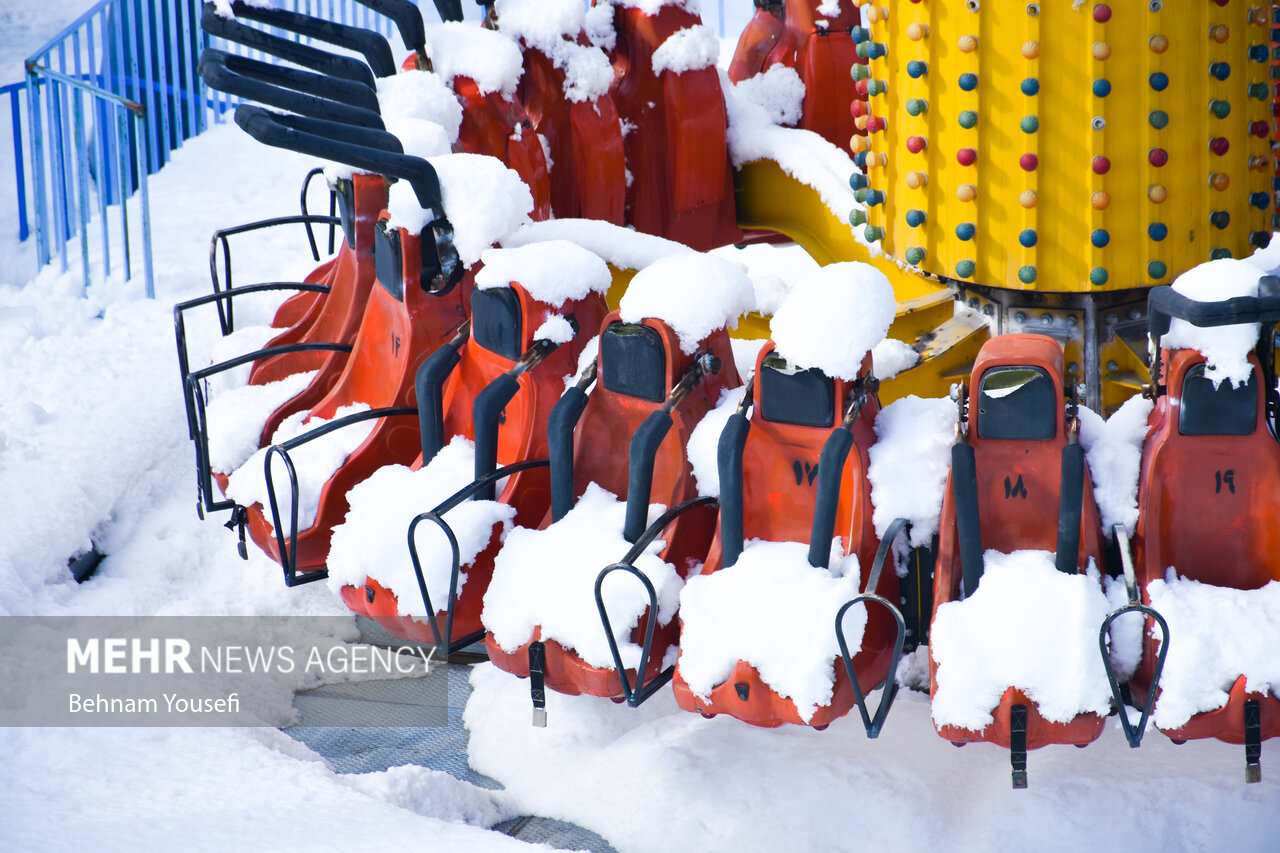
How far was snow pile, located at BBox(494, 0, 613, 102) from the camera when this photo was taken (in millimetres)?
2287

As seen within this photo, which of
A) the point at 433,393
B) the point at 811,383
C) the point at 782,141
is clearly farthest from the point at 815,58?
the point at 811,383

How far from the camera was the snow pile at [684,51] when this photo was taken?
8.00 ft

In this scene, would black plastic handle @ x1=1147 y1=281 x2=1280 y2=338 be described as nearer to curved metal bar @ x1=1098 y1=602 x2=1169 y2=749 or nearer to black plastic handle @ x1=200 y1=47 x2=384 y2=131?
curved metal bar @ x1=1098 y1=602 x2=1169 y2=749

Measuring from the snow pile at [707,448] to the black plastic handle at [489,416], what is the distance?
0.81ft

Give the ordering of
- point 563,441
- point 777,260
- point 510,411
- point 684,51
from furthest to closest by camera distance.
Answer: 1. point 777,260
2. point 684,51
3. point 510,411
4. point 563,441

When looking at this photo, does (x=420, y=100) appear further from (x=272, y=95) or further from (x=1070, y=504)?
(x=1070, y=504)

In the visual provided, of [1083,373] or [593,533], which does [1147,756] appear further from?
[593,533]

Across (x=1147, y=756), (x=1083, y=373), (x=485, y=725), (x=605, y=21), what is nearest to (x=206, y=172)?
(x=605, y=21)

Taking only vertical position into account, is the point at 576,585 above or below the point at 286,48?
below

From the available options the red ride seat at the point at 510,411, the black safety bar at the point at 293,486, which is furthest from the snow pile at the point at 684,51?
the black safety bar at the point at 293,486

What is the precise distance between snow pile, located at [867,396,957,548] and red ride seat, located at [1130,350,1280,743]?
205 mm

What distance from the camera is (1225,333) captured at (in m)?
1.27

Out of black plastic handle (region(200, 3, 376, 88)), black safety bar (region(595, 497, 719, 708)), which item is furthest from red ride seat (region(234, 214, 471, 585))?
black safety bar (region(595, 497, 719, 708))

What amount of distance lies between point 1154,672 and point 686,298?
64 centimetres
